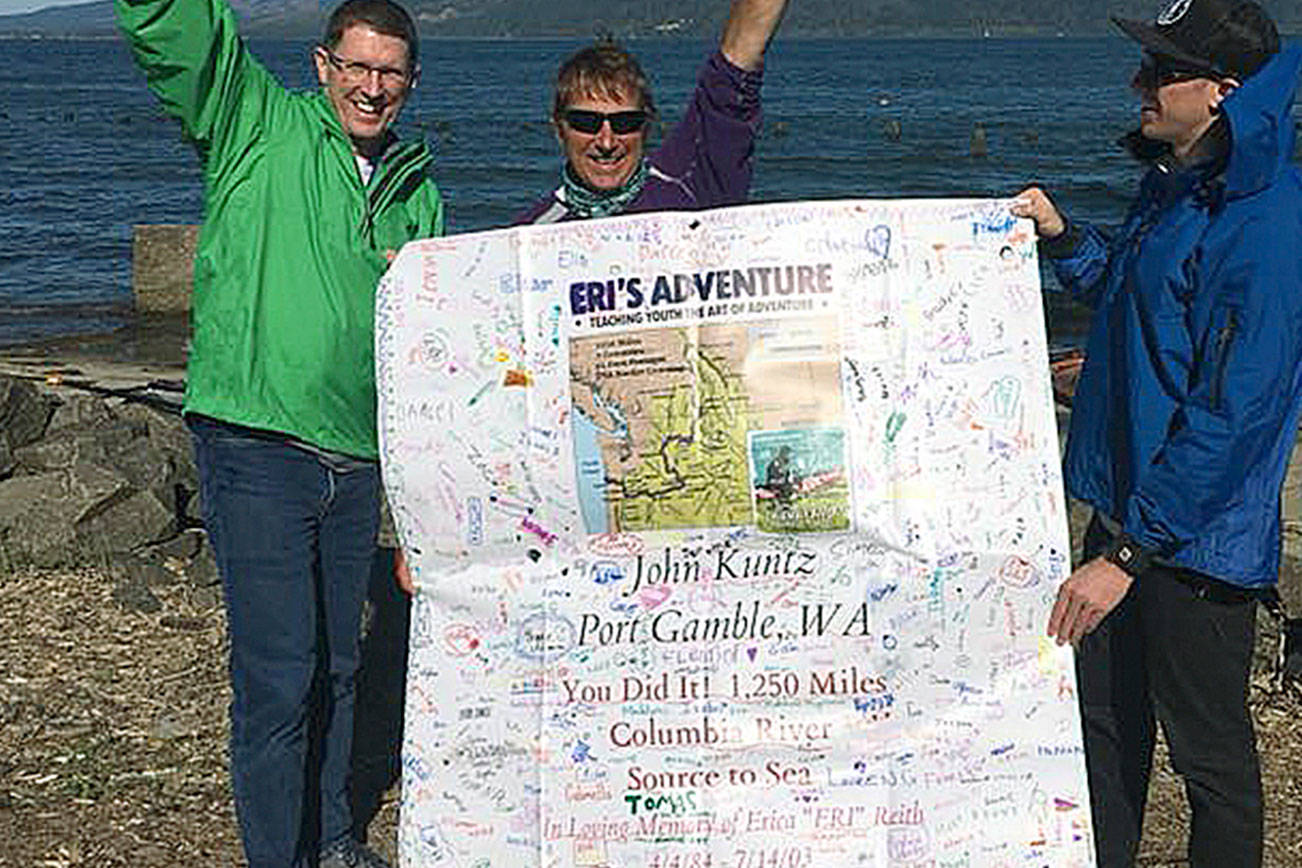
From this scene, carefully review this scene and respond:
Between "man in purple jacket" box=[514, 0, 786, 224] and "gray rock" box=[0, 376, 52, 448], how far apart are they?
6134 mm

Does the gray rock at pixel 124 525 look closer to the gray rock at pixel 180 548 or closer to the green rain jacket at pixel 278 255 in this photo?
the gray rock at pixel 180 548

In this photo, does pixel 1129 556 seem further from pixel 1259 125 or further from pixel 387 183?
pixel 387 183

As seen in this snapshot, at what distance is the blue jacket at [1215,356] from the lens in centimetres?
364

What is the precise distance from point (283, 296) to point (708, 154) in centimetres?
101

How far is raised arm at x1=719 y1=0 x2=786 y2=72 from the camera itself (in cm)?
400

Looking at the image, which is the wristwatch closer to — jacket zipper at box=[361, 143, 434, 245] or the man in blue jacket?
the man in blue jacket

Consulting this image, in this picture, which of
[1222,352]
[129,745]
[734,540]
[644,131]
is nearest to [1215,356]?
[1222,352]

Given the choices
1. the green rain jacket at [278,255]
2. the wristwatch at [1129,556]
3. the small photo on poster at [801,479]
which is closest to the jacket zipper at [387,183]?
the green rain jacket at [278,255]

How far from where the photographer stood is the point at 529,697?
3771 millimetres

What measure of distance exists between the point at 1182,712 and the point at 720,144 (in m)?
1.64

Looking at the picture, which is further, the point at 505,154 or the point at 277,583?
the point at 505,154

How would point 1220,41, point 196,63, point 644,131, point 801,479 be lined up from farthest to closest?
1. point 644,131
2. point 196,63
3. point 1220,41
4. point 801,479

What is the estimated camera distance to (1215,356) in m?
3.66

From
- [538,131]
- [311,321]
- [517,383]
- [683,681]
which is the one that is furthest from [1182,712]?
[538,131]
